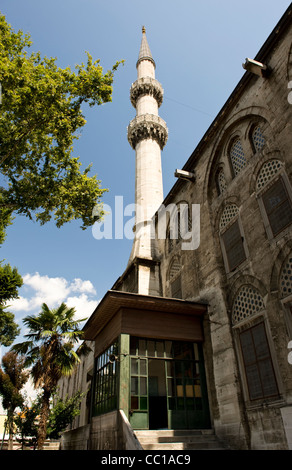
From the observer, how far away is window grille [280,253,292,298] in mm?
7090

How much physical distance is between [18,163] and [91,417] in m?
9.13

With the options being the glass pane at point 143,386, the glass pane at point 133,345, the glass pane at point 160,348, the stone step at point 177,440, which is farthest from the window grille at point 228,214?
the stone step at point 177,440

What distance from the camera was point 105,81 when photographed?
10.8 meters

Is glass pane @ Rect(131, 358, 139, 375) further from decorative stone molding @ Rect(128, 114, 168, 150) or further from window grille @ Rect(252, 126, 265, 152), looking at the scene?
decorative stone molding @ Rect(128, 114, 168, 150)

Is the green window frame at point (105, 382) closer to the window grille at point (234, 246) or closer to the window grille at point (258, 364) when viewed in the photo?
the window grille at point (258, 364)

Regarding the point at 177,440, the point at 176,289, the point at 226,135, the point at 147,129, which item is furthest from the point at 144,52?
the point at 177,440

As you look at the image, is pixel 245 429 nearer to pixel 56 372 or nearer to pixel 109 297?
pixel 109 297

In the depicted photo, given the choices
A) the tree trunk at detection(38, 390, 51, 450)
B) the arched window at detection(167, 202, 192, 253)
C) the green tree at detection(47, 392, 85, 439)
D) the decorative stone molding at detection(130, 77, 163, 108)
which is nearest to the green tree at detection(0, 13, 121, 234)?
the arched window at detection(167, 202, 192, 253)

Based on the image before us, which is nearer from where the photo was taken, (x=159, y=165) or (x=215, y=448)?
(x=215, y=448)

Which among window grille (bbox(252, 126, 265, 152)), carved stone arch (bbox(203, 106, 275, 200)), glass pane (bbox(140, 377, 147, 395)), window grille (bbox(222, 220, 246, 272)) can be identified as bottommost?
glass pane (bbox(140, 377, 147, 395))

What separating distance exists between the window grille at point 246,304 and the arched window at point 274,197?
162 centimetres

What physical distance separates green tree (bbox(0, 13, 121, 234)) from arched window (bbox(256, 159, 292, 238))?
19.6 feet
